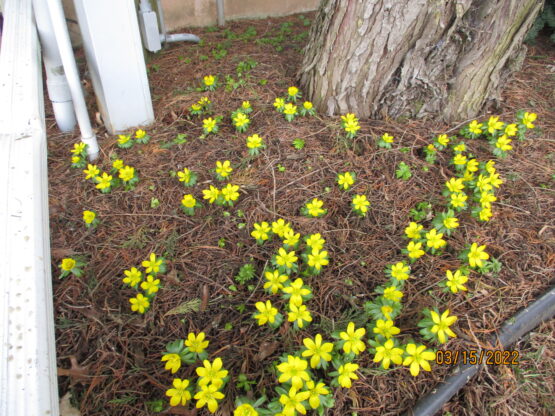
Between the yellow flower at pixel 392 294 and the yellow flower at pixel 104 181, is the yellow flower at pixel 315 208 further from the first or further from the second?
the yellow flower at pixel 104 181

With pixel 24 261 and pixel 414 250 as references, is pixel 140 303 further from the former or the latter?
pixel 414 250

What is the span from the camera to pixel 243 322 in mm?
1730

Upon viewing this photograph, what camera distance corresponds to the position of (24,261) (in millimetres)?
1163

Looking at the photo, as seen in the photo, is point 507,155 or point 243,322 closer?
point 243,322

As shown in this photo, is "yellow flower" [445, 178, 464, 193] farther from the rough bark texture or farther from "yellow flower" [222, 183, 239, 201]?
"yellow flower" [222, 183, 239, 201]

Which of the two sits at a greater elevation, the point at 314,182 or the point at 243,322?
the point at 314,182

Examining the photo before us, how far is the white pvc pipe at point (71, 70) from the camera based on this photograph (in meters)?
2.00

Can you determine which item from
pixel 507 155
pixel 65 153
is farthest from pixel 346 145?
pixel 65 153

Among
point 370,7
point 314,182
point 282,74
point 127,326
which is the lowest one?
point 127,326

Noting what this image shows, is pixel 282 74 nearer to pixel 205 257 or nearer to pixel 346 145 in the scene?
pixel 346 145

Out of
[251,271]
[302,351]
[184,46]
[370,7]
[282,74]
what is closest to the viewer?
[302,351]

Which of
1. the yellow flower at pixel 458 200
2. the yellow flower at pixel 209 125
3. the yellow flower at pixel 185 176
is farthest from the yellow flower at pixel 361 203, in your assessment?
the yellow flower at pixel 209 125

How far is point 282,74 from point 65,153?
1.67 meters
